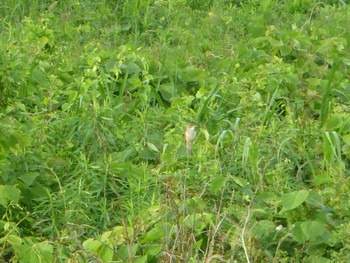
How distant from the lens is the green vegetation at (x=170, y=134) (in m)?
3.93

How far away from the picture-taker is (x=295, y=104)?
18.0 ft

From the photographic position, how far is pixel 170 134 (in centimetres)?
493

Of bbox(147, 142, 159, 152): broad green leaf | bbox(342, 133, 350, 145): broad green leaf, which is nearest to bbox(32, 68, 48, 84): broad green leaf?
bbox(147, 142, 159, 152): broad green leaf

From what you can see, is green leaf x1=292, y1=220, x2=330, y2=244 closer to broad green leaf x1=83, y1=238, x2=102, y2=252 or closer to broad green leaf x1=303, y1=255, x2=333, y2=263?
broad green leaf x1=303, y1=255, x2=333, y2=263

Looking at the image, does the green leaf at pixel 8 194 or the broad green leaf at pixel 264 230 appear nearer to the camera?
the broad green leaf at pixel 264 230

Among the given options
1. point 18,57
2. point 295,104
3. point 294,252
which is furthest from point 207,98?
point 294,252

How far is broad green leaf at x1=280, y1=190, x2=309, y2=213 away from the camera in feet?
13.0

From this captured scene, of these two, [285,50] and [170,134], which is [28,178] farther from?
[285,50]

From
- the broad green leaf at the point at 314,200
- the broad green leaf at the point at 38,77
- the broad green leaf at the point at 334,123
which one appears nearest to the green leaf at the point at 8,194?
the broad green leaf at the point at 314,200

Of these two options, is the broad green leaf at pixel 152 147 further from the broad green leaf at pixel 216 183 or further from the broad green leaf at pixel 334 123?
the broad green leaf at pixel 334 123

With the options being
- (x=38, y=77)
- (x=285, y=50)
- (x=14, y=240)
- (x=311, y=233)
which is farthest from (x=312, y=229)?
(x=285, y=50)

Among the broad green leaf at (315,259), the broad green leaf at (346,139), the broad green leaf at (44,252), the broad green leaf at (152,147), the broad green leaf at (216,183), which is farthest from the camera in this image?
the broad green leaf at (152,147)

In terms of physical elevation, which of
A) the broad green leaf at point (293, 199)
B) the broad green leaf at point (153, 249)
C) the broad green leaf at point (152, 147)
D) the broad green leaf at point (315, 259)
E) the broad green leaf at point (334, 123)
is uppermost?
the broad green leaf at point (293, 199)

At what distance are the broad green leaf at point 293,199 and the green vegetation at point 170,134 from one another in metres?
0.01
